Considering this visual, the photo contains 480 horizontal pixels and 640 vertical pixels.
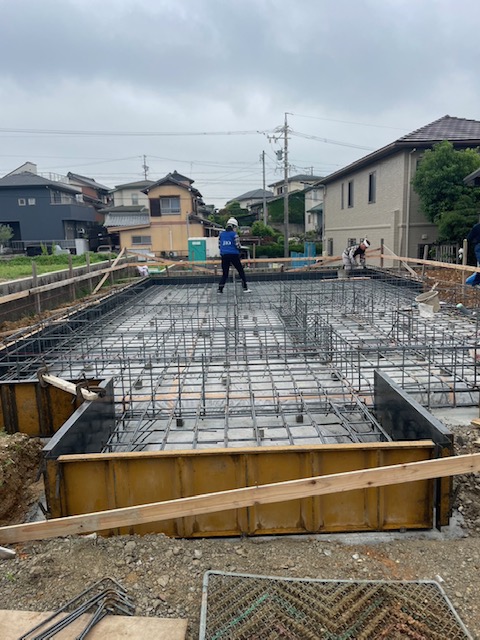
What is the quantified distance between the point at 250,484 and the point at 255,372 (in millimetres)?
3201

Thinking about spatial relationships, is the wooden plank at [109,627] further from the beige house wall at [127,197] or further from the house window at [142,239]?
the beige house wall at [127,197]

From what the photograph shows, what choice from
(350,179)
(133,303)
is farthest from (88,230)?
(133,303)

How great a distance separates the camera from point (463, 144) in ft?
60.0

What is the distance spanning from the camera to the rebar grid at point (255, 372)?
531cm

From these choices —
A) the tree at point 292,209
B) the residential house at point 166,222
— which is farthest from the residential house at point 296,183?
the residential house at point 166,222

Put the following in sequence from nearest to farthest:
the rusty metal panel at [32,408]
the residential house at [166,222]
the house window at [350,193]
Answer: the rusty metal panel at [32,408], the house window at [350,193], the residential house at [166,222]

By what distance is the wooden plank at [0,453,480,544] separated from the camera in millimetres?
3168

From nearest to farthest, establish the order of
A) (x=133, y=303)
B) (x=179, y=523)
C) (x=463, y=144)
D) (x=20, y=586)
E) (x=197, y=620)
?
(x=197, y=620) < (x=20, y=586) < (x=179, y=523) < (x=133, y=303) < (x=463, y=144)

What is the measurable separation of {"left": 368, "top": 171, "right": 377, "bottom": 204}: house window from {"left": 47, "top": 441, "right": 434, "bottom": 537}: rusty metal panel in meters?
19.4

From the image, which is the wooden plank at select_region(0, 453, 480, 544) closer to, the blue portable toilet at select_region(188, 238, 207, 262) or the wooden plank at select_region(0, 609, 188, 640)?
the wooden plank at select_region(0, 609, 188, 640)

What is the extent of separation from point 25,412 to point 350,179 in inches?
876

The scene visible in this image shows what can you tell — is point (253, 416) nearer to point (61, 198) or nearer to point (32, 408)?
point (32, 408)

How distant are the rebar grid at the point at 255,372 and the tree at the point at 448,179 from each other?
295 inches

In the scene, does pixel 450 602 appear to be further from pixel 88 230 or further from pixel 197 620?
pixel 88 230
